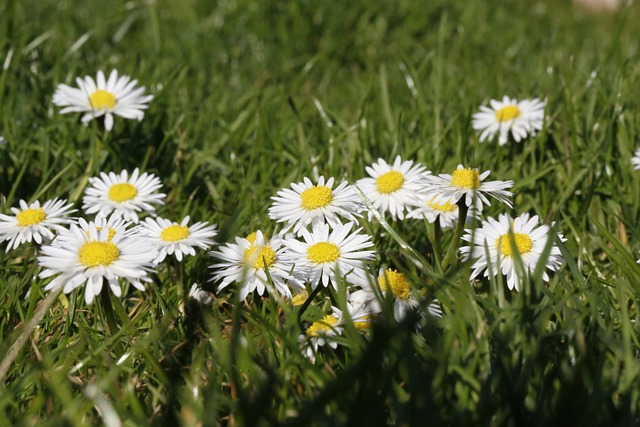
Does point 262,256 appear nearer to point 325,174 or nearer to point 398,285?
point 398,285

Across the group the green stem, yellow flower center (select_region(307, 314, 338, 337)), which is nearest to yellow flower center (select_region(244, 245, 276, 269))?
yellow flower center (select_region(307, 314, 338, 337))

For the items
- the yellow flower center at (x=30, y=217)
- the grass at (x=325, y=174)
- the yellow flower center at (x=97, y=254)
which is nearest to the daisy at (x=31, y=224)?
the yellow flower center at (x=30, y=217)

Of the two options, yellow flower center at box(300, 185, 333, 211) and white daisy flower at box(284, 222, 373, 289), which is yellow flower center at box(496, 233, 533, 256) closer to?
white daisy flower at box(284, 222, 373, 289)

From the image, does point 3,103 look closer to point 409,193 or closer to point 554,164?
point 409,193

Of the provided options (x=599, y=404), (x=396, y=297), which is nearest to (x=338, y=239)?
(x=396, y=297)

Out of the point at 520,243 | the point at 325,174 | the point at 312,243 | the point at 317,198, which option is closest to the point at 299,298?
the point at 312,243
